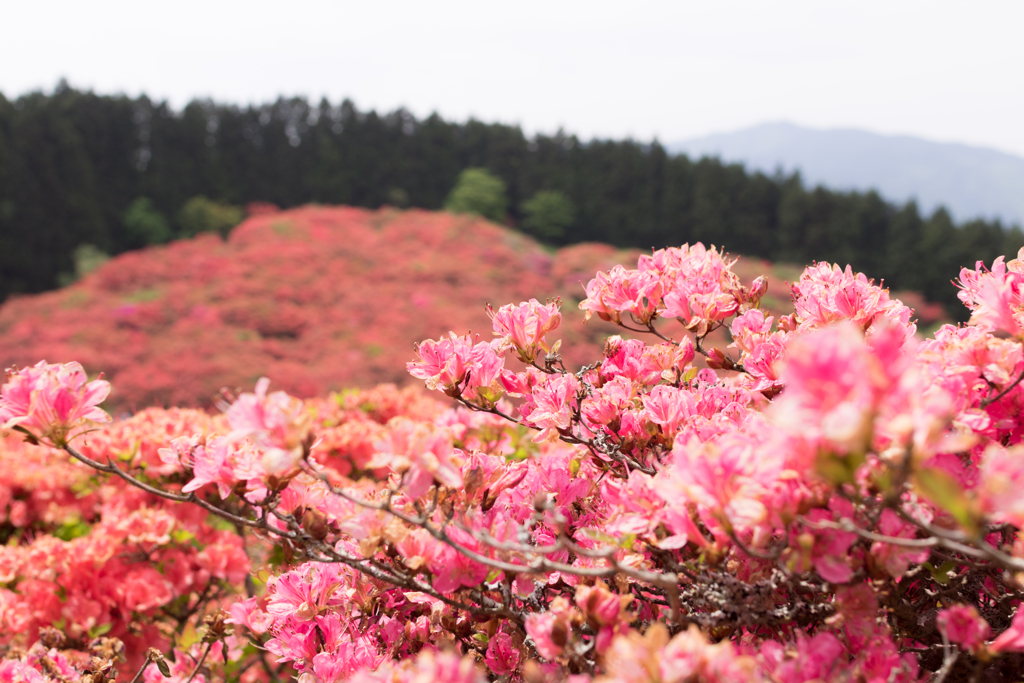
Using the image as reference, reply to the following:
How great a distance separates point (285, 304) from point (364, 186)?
1059cm

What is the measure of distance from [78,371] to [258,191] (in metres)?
22.8

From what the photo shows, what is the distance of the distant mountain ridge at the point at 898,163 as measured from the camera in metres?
134

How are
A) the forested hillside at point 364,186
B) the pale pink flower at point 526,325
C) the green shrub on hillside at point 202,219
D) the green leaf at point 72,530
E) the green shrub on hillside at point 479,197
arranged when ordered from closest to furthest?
the pale pink flower at point 526,325, the green leaf at point 72,530, the forested hillside at point 364,186, the green shrub on hillside at point 202,219, the green shrub on hillside at point 479,197

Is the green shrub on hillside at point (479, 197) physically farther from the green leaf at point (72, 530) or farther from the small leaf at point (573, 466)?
the small leaf at point (573, 466)

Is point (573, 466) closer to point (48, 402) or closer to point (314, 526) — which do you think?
point (314, 526)

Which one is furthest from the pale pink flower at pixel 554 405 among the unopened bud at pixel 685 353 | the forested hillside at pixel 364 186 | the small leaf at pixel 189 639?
the forested hillside at pixel 364 186

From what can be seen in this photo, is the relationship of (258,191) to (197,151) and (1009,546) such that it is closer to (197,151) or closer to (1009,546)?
(197,151)

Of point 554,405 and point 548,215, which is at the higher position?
point 548,215

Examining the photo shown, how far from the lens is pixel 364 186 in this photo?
2266 cm

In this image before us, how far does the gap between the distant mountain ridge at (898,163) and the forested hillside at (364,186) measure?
10638 centimetres

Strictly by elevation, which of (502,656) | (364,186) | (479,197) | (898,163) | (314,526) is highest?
(898,163)

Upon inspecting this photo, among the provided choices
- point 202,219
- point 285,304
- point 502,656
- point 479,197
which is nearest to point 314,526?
point 502,656

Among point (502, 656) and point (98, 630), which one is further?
point (98, 630)

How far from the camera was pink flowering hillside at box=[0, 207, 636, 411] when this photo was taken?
34.5 feet
